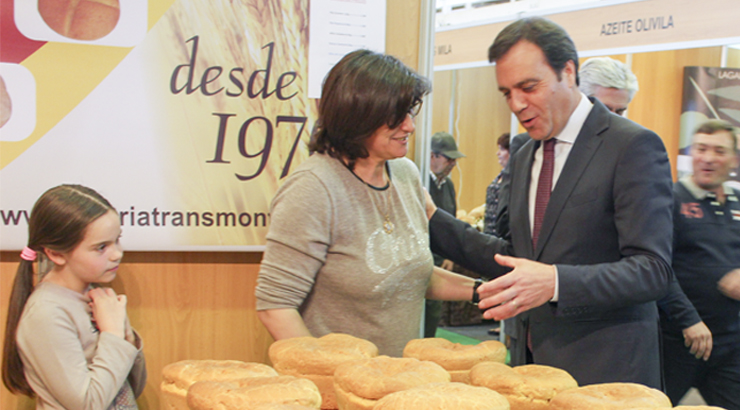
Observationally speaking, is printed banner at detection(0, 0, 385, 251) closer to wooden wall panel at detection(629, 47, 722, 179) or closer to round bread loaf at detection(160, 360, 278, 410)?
round bread loaf at detection(160, 360, 278, 410)

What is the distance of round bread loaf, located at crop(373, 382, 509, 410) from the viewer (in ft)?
2.72

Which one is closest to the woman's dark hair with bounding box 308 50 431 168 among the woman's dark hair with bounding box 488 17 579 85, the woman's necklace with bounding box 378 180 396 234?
the woman's necklace with bounding box 378 180 396 234

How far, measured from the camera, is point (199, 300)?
205 cm

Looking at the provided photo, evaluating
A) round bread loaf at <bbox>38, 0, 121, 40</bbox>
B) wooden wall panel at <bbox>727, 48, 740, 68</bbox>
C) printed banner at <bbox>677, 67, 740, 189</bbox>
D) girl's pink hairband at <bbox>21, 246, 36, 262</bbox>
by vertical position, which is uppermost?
wooden wall panel at <bbox>727, 48, 740, 68</bbox>

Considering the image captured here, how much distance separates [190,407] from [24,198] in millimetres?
1168

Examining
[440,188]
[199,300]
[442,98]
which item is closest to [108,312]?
[199,300]

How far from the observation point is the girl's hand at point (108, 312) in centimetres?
156

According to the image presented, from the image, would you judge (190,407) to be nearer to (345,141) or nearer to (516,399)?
(516,399)

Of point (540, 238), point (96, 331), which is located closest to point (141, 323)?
point (96, 331)

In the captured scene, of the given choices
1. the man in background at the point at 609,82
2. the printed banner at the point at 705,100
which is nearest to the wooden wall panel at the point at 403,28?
the man in background at the point at 609,82

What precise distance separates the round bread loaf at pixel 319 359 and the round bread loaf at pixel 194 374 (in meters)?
0.05

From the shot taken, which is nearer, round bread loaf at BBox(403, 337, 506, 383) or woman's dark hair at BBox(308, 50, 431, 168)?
round bread loaf at BBox(403, 337, 506, 383)

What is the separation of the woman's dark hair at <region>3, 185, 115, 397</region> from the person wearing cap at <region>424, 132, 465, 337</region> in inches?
106

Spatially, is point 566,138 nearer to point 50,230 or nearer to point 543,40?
point 543,40
